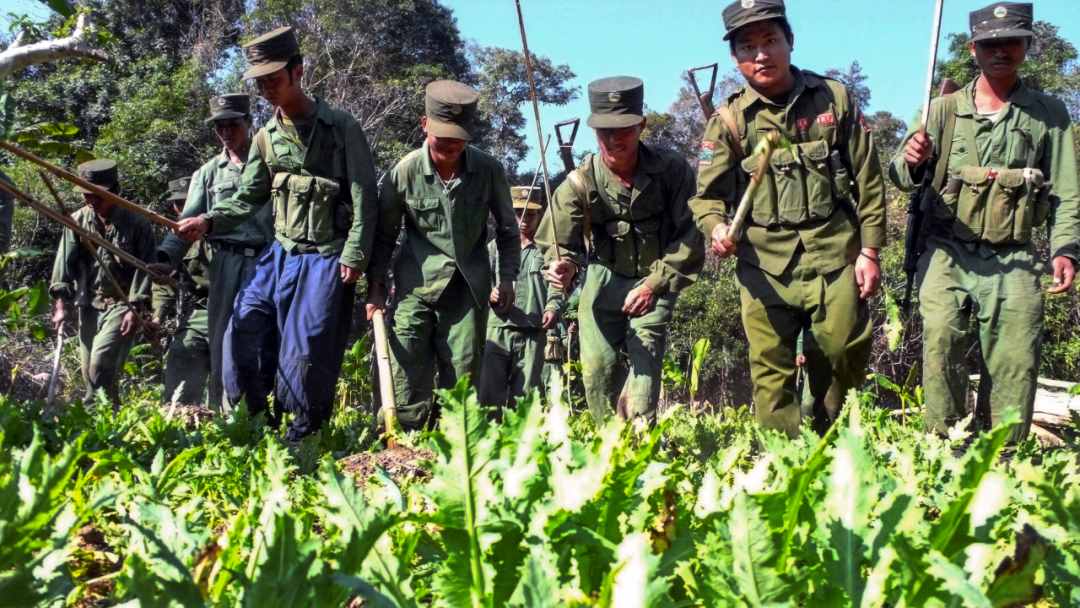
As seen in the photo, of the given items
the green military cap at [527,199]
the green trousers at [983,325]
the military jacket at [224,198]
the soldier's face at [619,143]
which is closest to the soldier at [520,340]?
the green military cap at [527,199]

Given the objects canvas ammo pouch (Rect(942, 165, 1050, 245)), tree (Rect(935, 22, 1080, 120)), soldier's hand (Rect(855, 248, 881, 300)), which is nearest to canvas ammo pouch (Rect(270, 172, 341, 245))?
soldier's hand (Rect(855, 248, 881, 300))

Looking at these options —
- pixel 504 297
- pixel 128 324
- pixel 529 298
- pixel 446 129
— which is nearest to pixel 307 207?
pixel 446 129

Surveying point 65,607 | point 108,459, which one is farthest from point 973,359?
point 65,607

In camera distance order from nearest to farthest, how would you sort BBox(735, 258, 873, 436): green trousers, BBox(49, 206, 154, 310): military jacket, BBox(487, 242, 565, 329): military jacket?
BBox(735, 258, 873, 436): green trousers < BBox(49, 206, 154, 310): military jacket < BBox(487, 242, 565, 329): military jacket

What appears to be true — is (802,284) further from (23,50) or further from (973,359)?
(973,359)

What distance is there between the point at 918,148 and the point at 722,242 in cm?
116

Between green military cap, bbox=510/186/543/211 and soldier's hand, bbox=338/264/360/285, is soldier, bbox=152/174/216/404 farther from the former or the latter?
green military cap, bbox=510/186/543/211

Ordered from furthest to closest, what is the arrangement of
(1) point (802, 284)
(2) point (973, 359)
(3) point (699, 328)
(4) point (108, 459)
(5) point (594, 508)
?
(3) point (699, 328), (2) point (973, 359), (1) point (802, 284), (4) point (108, 459), (5) point (594, 508)

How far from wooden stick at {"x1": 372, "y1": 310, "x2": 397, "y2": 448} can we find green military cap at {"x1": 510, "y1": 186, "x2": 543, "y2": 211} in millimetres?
4446

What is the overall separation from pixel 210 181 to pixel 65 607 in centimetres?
601

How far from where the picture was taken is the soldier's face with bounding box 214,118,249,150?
311 inches

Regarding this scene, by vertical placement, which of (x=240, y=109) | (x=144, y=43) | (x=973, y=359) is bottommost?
(x=973, y=359)

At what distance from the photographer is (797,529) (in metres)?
2.22

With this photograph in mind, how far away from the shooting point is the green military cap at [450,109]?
6129mm
